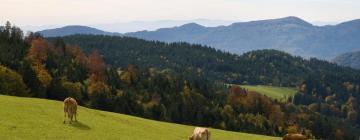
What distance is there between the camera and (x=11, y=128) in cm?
4041

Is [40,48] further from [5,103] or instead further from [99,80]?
[5,103]

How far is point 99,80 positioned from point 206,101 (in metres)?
38.1

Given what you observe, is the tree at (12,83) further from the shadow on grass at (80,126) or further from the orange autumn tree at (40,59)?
the shadow on grass at (80,126)

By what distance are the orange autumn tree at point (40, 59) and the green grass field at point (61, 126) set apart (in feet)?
201

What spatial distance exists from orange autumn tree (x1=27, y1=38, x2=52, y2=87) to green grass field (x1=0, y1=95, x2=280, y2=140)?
61.1m

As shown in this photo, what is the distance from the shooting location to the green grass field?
4050 cm

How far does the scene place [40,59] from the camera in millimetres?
149500

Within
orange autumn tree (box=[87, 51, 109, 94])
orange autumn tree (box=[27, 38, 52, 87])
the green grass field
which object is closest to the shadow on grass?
the green grass field

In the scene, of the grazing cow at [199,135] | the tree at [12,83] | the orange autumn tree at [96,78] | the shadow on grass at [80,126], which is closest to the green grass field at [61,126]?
the shadow on grass at [80,126]

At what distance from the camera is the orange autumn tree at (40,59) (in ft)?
396

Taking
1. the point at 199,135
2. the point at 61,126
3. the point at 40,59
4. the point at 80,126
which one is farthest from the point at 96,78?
the point at 199,135

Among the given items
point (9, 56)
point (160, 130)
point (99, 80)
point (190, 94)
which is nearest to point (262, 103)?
point (190, 94)

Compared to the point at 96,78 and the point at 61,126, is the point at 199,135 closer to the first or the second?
the point at 61,126

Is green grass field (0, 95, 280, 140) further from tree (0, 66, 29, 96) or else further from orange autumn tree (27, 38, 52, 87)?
orange autumn tree (27, 38, 52, 87)
